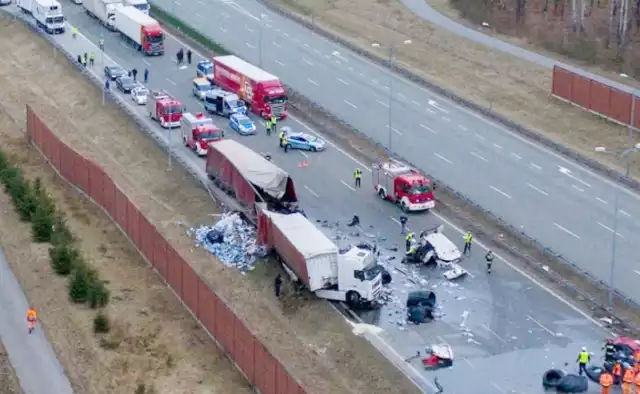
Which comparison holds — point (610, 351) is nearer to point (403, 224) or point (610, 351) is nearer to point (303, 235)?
point (303, 235)

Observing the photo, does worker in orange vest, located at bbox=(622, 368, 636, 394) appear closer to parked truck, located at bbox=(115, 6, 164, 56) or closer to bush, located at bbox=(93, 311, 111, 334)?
bush, located at bbox=(93, 311, 111, 334)

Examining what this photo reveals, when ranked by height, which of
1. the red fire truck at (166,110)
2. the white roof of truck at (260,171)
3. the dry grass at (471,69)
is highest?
the white roof of truck at (260,171)

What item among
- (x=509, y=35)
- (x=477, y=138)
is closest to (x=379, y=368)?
(x=477, y=138)

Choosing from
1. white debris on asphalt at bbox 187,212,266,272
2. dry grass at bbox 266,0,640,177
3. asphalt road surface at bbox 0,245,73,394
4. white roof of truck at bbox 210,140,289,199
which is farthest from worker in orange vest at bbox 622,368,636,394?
Answer: dry grass at bbox 266,0,640,177

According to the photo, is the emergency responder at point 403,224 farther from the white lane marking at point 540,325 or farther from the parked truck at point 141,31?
the parked truck at point 141,31

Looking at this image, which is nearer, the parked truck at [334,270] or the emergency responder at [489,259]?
the parked truck at [334,270]

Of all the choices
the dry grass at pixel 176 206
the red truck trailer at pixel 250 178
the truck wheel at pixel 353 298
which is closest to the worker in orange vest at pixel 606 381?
the dry grass at pixel 176 206

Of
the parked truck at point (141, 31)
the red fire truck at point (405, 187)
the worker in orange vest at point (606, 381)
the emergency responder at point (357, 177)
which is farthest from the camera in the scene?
the parked truck at point (141, 31)

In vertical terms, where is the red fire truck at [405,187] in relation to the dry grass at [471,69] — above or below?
above

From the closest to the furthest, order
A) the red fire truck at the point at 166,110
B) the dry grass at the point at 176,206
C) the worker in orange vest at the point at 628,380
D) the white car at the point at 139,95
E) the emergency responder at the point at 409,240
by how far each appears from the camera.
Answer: the worker in orange vest at the point at 628,380 → the dry grass at the point at 176,206 → the emergency responder at the point at 409,240 → the red fire truck at the point at 166,110 → the white car at the point at 139,95
